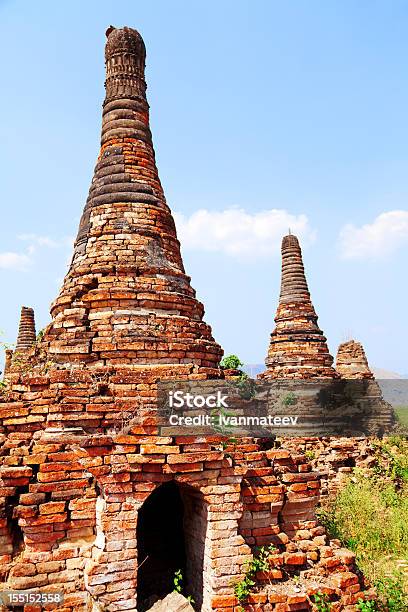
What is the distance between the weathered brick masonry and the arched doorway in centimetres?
2

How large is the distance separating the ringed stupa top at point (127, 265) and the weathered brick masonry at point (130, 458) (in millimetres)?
24

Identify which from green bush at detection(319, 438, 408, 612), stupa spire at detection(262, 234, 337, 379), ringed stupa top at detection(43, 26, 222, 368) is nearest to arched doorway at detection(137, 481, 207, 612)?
green bush at detection(319, 438, 408, 612)

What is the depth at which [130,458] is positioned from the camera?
5426 millimetres

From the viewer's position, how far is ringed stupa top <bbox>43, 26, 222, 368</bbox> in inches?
290

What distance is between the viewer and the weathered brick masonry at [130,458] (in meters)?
5.46

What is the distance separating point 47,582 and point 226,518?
6.87 ft

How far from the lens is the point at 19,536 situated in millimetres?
6035

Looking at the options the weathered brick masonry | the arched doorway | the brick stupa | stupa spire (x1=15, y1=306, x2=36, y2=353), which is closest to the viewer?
the weathered brick masonry

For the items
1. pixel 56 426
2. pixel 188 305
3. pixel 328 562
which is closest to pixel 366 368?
pixel 188 305

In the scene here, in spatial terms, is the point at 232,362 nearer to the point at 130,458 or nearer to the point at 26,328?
the point at 130,458

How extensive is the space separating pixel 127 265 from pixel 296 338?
273 inches

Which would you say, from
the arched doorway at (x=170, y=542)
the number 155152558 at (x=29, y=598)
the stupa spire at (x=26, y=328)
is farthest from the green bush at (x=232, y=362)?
the stupa spire at (x=26, y=328)

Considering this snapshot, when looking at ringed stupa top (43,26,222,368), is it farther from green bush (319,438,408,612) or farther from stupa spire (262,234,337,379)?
stupa spire (262,234,337,379)

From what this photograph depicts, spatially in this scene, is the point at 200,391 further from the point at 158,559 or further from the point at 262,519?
the point at 158,559
